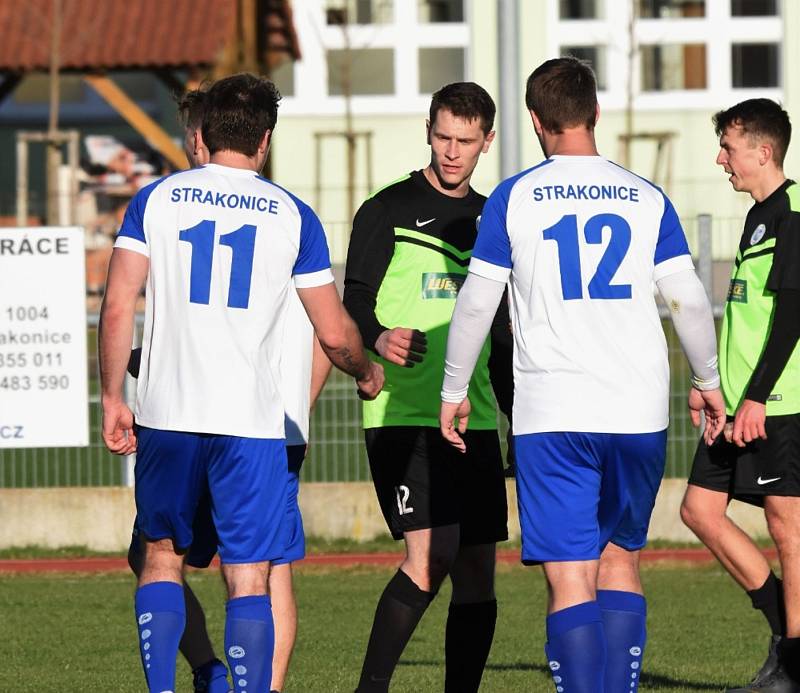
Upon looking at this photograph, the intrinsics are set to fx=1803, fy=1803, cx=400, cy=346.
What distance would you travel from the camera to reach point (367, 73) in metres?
34.8

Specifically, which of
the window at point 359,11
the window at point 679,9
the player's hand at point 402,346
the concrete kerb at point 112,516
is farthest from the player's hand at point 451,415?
the window at point 679,9

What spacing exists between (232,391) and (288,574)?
1.06 m

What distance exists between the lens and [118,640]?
887 centimetres

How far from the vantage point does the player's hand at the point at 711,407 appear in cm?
619

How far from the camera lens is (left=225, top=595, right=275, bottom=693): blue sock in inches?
227

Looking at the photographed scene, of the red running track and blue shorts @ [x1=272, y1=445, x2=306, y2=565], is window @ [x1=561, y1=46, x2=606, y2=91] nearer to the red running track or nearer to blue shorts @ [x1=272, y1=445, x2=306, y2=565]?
the red running track

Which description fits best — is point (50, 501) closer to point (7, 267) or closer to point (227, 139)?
point (7, 267)

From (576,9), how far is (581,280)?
2972cm

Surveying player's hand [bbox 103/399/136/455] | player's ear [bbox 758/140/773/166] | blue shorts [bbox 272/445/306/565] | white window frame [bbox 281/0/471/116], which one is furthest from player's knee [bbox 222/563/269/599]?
white window frame [bbox 281/0/471/116]

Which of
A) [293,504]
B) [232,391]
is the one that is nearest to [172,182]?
[232,391]

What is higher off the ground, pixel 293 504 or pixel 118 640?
pixel 293 504

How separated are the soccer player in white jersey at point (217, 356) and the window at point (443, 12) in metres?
29.2

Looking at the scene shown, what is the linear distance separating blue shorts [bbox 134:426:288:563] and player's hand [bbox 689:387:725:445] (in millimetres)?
1484

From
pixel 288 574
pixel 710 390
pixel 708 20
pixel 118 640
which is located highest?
pixel 708 20
